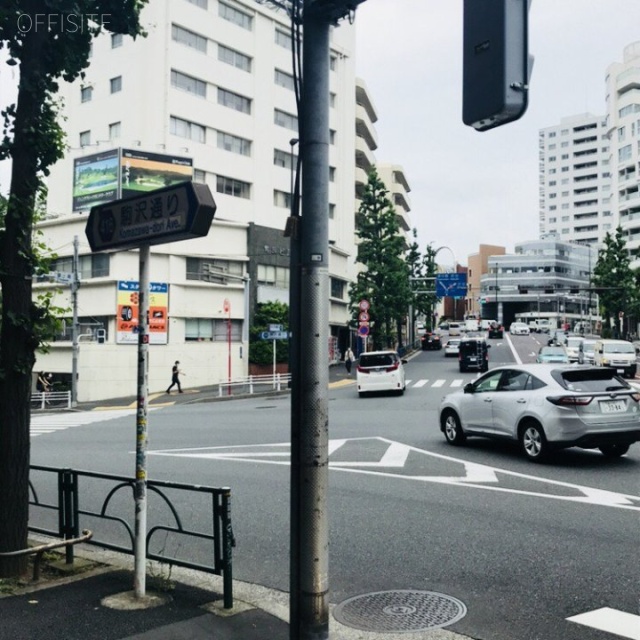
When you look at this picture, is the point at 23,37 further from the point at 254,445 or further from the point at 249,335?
the point at 249,335

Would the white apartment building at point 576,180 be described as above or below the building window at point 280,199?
above

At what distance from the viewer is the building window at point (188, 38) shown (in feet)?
147

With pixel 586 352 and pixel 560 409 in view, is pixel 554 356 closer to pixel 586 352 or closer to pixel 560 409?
pixel 586 352

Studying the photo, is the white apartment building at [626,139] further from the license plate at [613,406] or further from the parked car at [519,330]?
the license plate at [613,406]

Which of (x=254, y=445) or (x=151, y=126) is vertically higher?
(x=151, y=126)

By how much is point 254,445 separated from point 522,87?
13580 mm

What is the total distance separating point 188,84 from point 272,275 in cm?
1328

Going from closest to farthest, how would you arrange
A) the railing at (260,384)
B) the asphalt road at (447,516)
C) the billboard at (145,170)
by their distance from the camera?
1. the asphalt road at (447,516)
2. the railing at (260,384)
3. the billboard at (145,170)

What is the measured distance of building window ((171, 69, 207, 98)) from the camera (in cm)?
4472

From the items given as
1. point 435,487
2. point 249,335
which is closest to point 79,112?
point 249,335

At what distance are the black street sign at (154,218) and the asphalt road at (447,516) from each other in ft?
10.8

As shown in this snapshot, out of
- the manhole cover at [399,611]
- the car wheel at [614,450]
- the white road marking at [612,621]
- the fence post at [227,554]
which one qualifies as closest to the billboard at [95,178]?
the car wheel at [614,450]

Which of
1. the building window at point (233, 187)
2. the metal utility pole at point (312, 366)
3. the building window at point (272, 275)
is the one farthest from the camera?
the building window at point (233, 187)

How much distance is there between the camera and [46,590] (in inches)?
238
